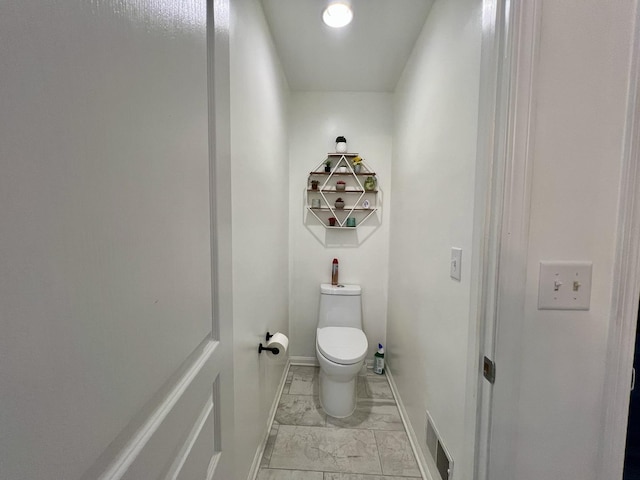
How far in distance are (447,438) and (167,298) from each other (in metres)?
1.25

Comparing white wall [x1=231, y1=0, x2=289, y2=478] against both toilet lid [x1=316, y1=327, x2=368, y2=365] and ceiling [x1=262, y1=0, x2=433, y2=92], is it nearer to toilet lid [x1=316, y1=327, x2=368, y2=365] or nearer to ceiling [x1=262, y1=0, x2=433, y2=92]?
ceiling [x1=262, y1=0, x2=433, y2=92]

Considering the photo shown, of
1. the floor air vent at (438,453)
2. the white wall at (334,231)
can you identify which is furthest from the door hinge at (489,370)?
the white wall at (334,231)

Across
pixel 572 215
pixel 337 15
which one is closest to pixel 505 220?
pixel 572 215

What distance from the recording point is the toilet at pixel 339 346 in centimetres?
160

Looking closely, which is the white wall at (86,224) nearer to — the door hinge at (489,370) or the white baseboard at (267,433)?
the door hinge at (489,370)

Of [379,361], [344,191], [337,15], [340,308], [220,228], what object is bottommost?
[379,361]

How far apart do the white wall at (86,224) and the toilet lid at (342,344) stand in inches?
49.6

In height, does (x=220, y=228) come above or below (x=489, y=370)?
above

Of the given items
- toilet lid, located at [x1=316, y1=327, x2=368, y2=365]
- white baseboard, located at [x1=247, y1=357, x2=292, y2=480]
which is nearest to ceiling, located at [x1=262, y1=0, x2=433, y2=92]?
toilet lid, located at [x1=316, y1=327, x2=368, y2=365]

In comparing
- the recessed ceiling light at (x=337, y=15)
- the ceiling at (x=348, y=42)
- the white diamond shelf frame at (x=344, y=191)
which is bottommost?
the white diamond shelf frame at (x=344, y=191)

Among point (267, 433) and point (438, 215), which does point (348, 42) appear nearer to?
point (438, 215)

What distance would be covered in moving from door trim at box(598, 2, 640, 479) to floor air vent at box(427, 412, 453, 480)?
0.56m

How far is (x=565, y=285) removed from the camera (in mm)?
643

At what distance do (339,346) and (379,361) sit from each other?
665mm
